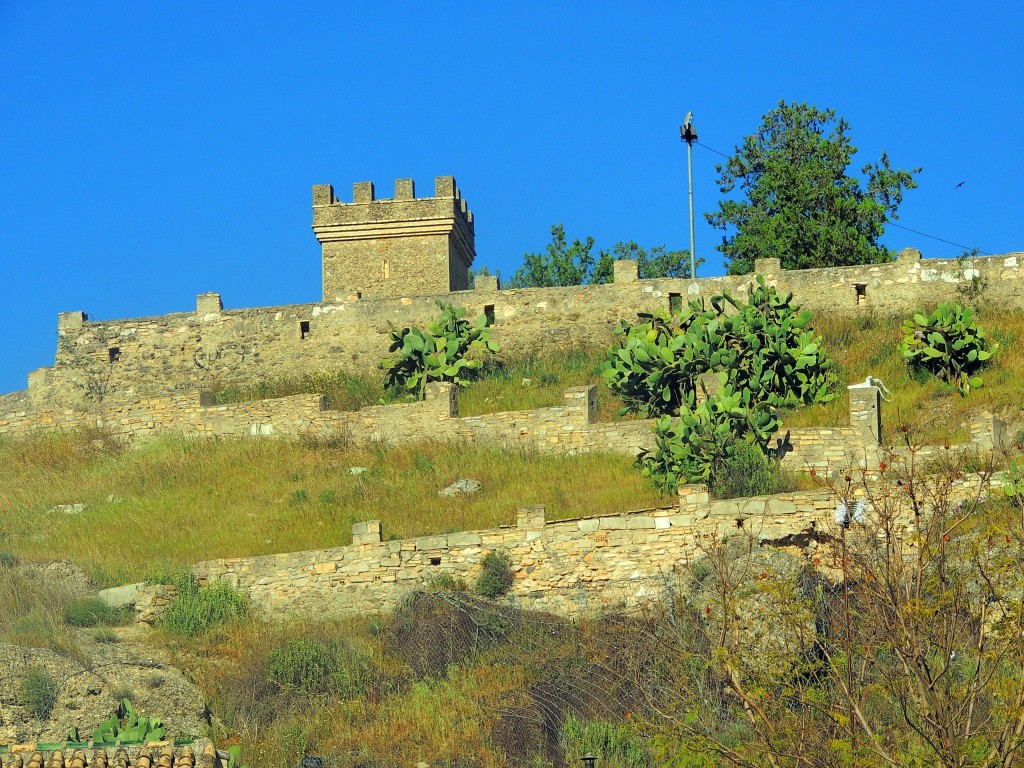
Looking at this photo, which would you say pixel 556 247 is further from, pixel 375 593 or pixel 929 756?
pixel 929 756

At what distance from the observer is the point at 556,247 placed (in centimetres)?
5019

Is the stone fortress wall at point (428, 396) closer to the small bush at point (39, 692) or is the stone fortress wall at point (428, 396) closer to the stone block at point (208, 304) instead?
the stone block at point (208, 304)

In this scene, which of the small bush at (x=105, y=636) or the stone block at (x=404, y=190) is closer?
the small bush at (x=105, y=636)

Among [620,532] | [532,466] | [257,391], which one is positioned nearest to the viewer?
[620,532]

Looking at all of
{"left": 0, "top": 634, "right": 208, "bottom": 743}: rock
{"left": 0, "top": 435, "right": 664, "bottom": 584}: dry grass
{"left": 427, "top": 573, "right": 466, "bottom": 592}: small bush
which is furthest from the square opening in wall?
{"left": 0, "top": 634, "right": 208, "bottom": 743}: rock

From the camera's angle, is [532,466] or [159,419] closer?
[532,466]

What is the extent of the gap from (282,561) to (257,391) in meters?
10.7

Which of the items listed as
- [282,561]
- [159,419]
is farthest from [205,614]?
[159,419]

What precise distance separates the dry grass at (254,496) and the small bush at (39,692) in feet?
13.5

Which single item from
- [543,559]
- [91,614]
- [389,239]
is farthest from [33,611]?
[389,239]

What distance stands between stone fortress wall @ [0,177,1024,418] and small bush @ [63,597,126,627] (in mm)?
9084

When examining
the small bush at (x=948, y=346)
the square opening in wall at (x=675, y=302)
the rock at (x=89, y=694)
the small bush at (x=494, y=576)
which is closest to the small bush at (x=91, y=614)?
the rock at (x=89, y=694)

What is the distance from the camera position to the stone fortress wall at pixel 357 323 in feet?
108

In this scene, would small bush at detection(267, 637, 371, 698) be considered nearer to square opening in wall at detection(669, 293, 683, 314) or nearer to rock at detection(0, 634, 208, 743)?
rock at detection(0, 634, 208, 743)
